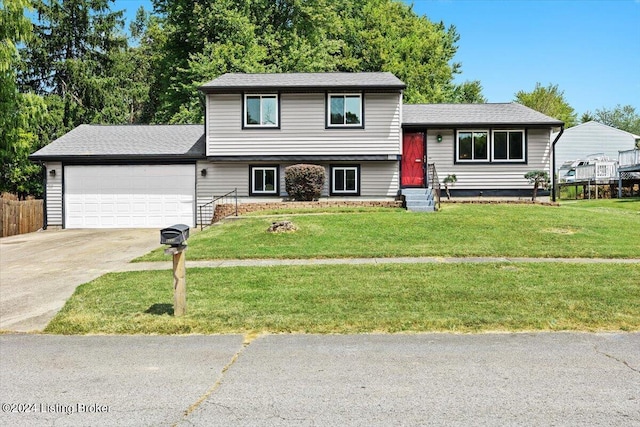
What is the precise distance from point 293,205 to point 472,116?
901 cm

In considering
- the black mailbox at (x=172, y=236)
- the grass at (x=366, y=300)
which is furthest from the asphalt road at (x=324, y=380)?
the black mailbox at (x=172, y=236)

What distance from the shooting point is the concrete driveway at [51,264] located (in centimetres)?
751

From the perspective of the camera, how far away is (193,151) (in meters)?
21.0

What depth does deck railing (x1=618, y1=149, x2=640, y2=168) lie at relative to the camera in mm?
28531

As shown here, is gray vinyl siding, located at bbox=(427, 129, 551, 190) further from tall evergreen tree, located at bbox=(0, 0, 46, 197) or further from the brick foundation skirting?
tall evergreen tree, located at bbox=(0, 0, 46, 197)

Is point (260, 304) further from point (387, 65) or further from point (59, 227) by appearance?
point (387, 65)

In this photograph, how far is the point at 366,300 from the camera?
7410mm

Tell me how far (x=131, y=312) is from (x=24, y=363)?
6.34 feet

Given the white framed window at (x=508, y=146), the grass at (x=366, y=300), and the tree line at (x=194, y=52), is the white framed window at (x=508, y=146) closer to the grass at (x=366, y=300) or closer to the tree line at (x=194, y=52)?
the grass at (x=366, y=300)

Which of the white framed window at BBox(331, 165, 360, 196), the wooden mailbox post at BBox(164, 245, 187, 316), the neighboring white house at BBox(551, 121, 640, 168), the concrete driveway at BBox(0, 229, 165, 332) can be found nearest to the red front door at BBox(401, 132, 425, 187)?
the white framed window at BBox(331, 165, 360, 196)

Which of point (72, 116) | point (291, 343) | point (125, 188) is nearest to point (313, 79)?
point (125, 188)

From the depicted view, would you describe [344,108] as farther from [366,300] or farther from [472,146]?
[366,300]

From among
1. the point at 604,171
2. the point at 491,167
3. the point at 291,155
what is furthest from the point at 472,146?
the point at 604,171

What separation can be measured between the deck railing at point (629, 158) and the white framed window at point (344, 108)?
18.5 metres
